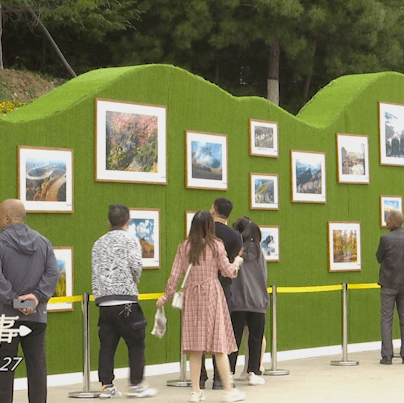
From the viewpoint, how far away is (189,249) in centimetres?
1094

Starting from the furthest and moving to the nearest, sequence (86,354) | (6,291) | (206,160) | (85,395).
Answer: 1. (206,160)
2. (86,354)
3. (85,395)
4. (6,291)

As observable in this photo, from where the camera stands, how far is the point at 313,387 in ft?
39.4

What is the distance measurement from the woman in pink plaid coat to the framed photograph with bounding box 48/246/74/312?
5.86 feet

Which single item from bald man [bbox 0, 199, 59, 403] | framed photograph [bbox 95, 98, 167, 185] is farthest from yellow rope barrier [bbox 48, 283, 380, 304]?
bald man [bbox 0, 199, 59, 403]

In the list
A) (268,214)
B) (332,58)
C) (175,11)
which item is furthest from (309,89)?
(268,214)

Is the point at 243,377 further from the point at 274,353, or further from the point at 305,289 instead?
the point at 305,289

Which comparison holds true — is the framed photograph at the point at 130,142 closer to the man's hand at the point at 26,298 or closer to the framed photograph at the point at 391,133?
the man's hand at the point at 26,298

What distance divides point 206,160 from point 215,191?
43cm

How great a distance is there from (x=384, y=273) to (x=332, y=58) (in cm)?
1882

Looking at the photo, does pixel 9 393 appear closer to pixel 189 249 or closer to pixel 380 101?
pixel 189 249

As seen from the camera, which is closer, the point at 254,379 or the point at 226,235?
the point at 226,235

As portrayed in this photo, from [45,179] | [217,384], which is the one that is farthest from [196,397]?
[45,179]

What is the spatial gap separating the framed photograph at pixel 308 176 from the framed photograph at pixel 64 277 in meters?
4.04

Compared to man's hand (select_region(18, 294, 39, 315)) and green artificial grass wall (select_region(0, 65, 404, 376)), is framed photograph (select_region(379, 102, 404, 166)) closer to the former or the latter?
green artificial grass wall (select_region(0, 65, 404, 376))
